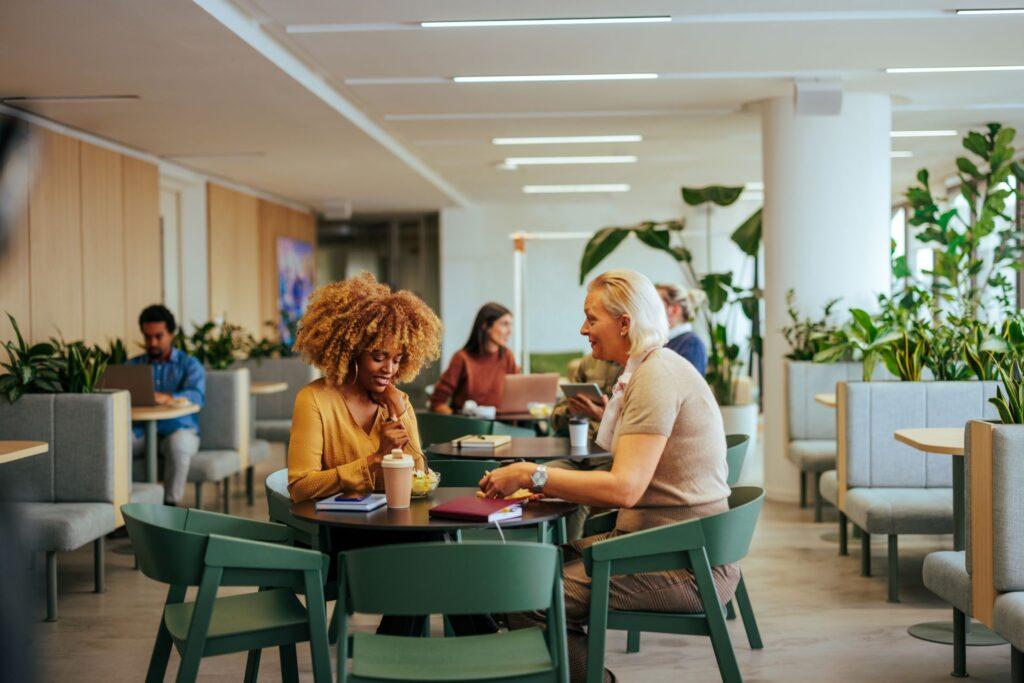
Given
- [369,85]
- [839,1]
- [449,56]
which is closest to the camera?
[839,1]

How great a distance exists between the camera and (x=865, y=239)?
24.2ft

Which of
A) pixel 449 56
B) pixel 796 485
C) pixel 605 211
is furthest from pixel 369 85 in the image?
pixel 605 211

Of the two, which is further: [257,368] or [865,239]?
[257,368]

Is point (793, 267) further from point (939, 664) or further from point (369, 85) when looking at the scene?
point (939, 664)

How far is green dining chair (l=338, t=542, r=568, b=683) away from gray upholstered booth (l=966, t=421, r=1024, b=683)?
62.0 inches

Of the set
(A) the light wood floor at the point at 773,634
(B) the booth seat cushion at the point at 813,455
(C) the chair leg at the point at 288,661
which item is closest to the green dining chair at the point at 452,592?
(C) the chair leg at the point at 288,661

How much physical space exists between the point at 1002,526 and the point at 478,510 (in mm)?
1619

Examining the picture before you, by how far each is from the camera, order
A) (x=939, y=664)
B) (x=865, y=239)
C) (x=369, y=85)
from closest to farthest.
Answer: (x=939, y=664), (x=369, y=85), (x=865, y=239)

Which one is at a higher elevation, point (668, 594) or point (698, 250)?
point (698, 250)

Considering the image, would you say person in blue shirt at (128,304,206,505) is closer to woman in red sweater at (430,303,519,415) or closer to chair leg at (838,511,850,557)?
woman in red sweater at (430,303,519,415)

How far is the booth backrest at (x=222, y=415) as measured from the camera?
7.00 m

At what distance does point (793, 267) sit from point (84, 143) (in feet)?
17.6

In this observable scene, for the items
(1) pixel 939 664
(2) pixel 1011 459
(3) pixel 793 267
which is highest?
(3) pixel 793 267

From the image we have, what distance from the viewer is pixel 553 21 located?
5.38 meters
